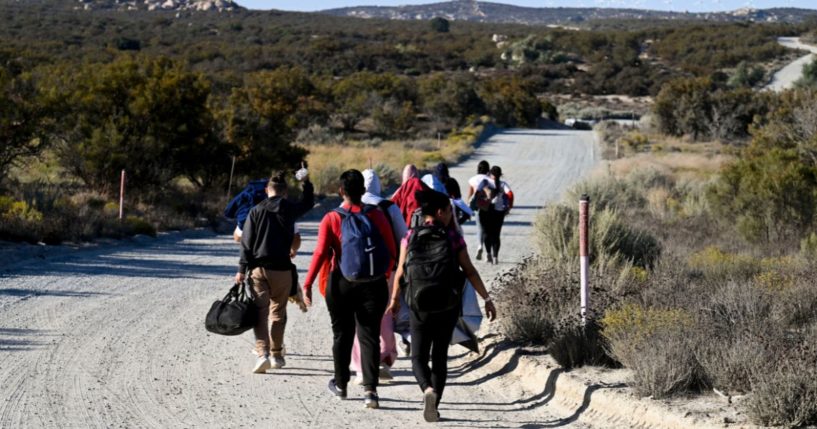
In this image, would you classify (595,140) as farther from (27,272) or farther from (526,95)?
(27,272)

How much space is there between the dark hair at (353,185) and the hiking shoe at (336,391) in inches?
58.9

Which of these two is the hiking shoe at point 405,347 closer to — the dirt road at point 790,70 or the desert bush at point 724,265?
the desert bush at point 724,265

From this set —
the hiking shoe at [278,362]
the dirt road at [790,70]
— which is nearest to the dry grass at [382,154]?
the hiking shoe at [278,362]

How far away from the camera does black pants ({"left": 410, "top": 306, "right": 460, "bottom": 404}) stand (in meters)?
7.39

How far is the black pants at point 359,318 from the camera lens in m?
7.69

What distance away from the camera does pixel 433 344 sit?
746 cm

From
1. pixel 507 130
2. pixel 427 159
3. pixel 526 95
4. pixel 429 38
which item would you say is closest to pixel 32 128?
pixel 427 159

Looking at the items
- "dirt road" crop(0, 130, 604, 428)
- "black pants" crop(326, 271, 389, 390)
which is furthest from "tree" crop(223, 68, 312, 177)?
"black pants" crop(326, 271, 389, 390)

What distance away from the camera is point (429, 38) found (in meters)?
143

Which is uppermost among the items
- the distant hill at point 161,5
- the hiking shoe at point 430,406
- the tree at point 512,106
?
the distant hill at point 161,5

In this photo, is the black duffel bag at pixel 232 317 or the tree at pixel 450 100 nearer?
the black duffel bag at pixel 232 317

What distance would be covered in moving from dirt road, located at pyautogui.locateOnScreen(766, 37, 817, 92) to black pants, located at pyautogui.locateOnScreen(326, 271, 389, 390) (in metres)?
70.2

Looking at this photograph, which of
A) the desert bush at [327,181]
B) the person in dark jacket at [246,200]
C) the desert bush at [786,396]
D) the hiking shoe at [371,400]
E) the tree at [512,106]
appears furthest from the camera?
the tree at [512,106]

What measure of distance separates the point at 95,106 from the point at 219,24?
112998 mm
